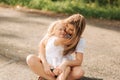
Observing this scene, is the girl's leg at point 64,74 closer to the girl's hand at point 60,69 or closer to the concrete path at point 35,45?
the girl's hand at point 60,69

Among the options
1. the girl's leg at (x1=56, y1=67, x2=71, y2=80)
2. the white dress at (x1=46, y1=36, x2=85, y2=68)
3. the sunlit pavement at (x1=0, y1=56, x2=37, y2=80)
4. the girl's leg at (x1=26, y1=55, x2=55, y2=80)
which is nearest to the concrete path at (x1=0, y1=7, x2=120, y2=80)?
the sunlit pavement at (x1=0, y1=56, x2=37, y2=80)

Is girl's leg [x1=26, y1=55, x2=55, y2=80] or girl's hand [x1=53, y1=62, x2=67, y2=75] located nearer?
girl's hand [x1=53, y1=62, x2=67, y2=75]

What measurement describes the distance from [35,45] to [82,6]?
5.11 meters

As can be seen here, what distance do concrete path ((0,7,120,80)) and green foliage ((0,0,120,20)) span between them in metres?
1.01

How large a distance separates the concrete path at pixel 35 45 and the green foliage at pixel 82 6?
3.31 feet

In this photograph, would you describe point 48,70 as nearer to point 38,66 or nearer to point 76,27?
point 38,66

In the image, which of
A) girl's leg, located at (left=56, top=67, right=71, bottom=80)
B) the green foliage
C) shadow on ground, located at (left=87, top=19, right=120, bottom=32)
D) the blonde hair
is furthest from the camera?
the green foliage

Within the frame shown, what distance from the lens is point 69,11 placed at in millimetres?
12117

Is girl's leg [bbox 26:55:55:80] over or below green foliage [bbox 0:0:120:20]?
over

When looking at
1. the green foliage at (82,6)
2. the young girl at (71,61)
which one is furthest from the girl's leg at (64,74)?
the green foliage at (82,6)

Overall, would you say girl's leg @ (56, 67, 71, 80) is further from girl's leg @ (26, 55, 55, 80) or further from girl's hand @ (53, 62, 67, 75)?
girl's leg @ (26, 55, 55, 80)


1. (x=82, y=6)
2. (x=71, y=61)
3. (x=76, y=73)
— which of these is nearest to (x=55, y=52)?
(x=71, y=61)

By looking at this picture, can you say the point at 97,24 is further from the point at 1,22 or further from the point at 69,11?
the point at 1,22

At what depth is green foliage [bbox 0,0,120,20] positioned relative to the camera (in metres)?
11.7
